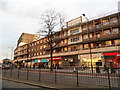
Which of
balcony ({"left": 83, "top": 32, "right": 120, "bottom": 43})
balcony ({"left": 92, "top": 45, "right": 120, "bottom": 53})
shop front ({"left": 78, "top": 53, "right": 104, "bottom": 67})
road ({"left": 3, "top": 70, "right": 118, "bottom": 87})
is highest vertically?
balcony ({"left": 83, "top": 32, "right": 120, "bottom": 43})

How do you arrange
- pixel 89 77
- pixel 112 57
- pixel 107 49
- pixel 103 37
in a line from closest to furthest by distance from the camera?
pixel 89 77, pixel 112 57, pixel 107 49, pixel 103 37

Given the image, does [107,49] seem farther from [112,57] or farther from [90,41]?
[90,41]

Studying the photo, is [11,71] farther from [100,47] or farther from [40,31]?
[100,47]

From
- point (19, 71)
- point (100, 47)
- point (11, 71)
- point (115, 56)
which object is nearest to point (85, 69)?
point (19, 71)

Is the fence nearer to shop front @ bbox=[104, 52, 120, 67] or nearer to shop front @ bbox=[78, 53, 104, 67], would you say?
shop front @ bbox=[78, 53, 104, 67]

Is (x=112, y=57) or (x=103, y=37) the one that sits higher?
(x=103, y=37)

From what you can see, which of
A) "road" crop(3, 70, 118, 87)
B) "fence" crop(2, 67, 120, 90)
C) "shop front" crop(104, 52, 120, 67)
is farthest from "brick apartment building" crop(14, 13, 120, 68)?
"fence" crop(2, 67, 120, 90)

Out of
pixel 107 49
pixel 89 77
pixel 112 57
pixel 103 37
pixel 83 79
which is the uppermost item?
pixel 103 37

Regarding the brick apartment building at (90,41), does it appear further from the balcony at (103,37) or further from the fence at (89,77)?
the fence at (89,77)

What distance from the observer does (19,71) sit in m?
14.0

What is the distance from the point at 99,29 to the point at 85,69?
2261cm

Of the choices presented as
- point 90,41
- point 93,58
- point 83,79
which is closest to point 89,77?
point 83,79

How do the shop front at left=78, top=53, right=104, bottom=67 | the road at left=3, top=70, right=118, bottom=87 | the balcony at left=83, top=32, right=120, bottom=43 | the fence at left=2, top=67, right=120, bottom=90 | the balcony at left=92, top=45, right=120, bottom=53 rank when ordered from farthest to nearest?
1. the shop front at left=78, top=53, right=104, bottom=67
2. the balcony at left=83, top=32, right=120, bottom=43
3. the balcony at left=92, top=45, right=120, bottom=53
4. the road at left=3, top=70, right=118, bottom=87
5. the fence at left=2, top=67, right=120, bottom=90

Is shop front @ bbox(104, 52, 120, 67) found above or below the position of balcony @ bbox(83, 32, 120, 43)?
below
